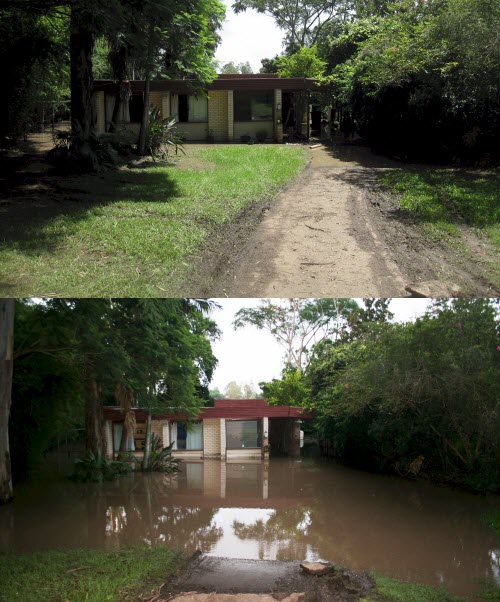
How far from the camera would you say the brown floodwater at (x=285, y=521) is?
29.5 feet

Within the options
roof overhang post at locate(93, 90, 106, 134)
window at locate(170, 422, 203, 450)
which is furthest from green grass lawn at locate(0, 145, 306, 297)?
roof overhang post at locate(93, 90, 106, 134)

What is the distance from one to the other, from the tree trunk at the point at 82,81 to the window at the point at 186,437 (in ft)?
39.4

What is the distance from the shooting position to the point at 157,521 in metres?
11.5

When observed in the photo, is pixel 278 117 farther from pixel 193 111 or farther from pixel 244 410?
pixel 244 410

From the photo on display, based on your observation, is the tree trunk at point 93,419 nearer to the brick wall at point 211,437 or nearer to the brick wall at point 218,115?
the brick wall at point 211,437

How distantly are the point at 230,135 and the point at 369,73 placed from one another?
29.9 feet

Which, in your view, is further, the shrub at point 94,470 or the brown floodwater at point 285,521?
the shrub at point 94,470

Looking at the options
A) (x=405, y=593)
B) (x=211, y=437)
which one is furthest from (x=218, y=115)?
(x=405, y=593)

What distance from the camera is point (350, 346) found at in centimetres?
2022

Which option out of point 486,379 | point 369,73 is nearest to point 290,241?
point 486,379

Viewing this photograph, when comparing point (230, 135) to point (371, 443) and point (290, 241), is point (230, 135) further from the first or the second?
point (290, 241)

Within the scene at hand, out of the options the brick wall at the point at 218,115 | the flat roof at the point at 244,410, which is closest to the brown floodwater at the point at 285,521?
the flat roof at the point at 244,410

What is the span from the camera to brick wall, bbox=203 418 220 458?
79.9 ft

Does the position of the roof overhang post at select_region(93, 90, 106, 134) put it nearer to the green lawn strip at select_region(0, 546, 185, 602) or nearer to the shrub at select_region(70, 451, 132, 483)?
the shrub at select_region(70, 451, 132, 483)
